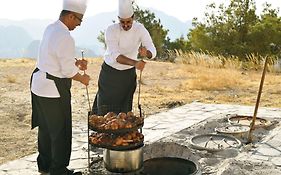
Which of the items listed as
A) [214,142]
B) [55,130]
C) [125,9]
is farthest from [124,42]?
[214,142]

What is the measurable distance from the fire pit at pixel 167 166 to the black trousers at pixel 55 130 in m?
0.94

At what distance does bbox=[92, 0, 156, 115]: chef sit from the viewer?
16.6 feet

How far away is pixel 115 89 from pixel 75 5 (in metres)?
1.70

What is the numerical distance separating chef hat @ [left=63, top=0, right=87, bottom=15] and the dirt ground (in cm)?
248

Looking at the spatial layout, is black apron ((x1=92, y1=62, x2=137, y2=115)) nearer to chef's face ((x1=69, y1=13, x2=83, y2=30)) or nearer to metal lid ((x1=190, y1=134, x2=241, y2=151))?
metal lid ((x1=190, y1=134, x2=241, y2=151))

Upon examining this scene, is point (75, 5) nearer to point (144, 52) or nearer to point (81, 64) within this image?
point (81, 64)

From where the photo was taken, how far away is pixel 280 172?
456 cm

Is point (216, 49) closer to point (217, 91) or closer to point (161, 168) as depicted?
point (217, 91)

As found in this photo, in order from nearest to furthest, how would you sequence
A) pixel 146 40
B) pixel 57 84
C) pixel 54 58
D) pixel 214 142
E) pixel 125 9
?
pixel 54 58, pixel 57 84, pixel 125 9, pixel 146 40, pixel 214 142

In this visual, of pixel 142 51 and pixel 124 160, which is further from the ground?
pixel 142 51

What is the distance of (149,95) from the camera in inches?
448

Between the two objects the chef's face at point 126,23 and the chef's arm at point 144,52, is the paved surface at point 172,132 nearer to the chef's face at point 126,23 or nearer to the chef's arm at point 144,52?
the chef's arm at point 144,52

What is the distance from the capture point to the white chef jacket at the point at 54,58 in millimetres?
4043

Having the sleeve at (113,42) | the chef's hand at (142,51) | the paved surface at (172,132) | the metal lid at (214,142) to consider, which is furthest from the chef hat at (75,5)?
the metal lid at (214,142)
